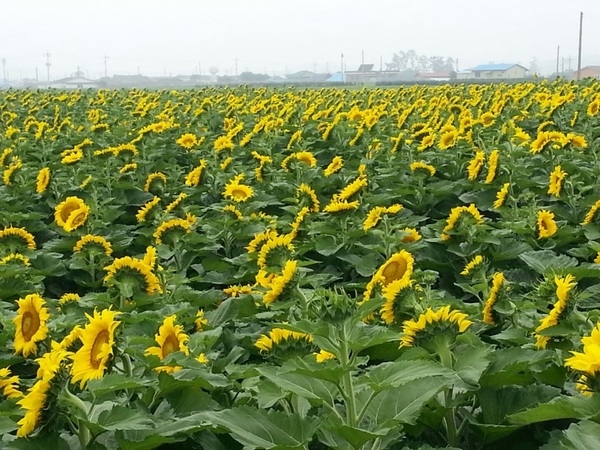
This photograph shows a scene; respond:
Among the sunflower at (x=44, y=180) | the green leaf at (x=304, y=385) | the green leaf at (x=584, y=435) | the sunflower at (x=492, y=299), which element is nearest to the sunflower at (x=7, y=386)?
the green leaf at (x=304, y=385)

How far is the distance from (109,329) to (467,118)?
673 cm

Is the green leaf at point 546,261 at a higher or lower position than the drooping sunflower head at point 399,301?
lower

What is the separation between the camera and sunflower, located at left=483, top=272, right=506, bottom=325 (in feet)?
8.57

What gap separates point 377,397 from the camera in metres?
1.95

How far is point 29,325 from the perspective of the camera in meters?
2.54

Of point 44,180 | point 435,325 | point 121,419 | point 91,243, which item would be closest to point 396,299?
point 435,325

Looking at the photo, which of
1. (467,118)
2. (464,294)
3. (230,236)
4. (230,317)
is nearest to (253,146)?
(467,118)

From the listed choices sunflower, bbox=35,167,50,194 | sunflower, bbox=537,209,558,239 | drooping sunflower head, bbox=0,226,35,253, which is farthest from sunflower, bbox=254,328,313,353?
sunflower, bbox=35,167,50,194

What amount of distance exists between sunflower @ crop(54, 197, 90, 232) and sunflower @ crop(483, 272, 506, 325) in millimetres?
3101

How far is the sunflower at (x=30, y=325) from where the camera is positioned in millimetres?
2473

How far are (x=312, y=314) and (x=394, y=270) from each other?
1.87 ft

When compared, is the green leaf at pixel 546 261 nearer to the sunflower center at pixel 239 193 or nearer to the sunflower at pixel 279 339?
the sunflower at pixel 279 339

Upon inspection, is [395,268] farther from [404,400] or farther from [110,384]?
[110,384]

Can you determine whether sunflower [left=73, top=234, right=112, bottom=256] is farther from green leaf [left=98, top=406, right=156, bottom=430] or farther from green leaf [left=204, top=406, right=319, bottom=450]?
green leaf [left=204, top=406, right=319, bottom=450]
